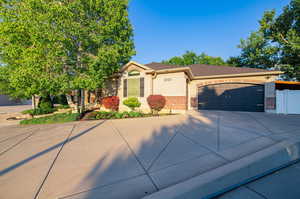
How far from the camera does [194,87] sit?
11.5 metres

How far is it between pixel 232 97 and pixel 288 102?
3.27 metres

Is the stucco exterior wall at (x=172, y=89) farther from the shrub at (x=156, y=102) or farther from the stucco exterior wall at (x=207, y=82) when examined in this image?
the stucco exterior wall at (x=207, y=82)

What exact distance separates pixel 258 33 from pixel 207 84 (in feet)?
41.6

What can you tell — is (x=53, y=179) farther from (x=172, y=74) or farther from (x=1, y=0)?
(x=1, y=0)

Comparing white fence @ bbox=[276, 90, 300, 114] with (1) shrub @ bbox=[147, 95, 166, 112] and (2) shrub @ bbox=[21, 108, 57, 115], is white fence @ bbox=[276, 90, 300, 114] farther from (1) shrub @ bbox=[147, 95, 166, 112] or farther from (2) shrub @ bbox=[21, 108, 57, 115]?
(2) shrub @ bbox=[21, 108, 57, 115]

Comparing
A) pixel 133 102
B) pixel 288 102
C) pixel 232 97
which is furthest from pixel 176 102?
pixel 288 102

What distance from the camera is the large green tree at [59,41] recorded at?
7129mm

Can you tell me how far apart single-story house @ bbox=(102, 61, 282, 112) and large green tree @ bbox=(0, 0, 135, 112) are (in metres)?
2.26

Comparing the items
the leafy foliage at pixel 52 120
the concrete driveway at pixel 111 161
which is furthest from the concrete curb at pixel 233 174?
the leafy foliage at pixel 52 120

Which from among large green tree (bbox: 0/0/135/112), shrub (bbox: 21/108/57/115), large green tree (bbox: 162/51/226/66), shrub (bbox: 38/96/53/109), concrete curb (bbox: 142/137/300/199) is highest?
large green tree (bbox: 162/51/226/66)

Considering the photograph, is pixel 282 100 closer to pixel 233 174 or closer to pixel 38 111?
pixel 233 174

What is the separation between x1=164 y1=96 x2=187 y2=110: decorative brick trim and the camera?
9695mm

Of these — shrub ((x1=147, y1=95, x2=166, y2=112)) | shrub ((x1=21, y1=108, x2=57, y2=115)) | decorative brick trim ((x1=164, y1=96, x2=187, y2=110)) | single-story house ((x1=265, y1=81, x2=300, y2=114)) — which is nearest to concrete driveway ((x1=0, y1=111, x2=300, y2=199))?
shrub ((x1=147, y1=95, x2=166, y2=112))

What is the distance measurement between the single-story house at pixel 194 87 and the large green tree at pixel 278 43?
679 cm
